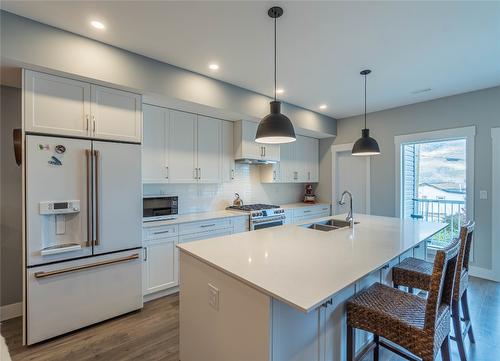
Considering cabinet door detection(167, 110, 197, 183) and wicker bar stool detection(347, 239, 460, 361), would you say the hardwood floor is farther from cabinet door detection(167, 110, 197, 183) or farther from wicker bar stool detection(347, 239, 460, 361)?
cabinet door detection(167, 110, 197, 183)

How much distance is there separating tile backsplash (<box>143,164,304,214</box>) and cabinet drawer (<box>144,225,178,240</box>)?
71 centimetres

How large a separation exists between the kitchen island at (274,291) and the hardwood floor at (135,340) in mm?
442

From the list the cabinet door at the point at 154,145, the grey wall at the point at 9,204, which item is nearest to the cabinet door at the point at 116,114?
the cabinet door at the point at 154,145

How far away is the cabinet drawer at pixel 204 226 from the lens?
3.12 metres

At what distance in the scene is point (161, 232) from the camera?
9.58ft

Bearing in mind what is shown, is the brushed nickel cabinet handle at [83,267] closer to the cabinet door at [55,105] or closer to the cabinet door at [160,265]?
the cabinet door at [160,265]

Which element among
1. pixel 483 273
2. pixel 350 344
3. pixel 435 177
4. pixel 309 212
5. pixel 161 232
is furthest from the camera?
pixel 309 212

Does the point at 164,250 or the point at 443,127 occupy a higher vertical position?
the point at 443,127

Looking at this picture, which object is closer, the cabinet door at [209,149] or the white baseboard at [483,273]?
the white baseboard at [483,273]

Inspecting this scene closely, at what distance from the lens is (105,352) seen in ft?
6.68

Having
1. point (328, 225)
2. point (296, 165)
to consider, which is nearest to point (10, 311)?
point (328, 225)

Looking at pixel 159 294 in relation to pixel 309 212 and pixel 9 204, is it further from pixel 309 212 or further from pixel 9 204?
pixel 309 212

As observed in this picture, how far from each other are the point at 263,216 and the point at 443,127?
125 inches

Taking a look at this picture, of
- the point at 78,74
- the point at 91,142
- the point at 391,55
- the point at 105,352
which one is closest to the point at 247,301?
the point at 105,352
